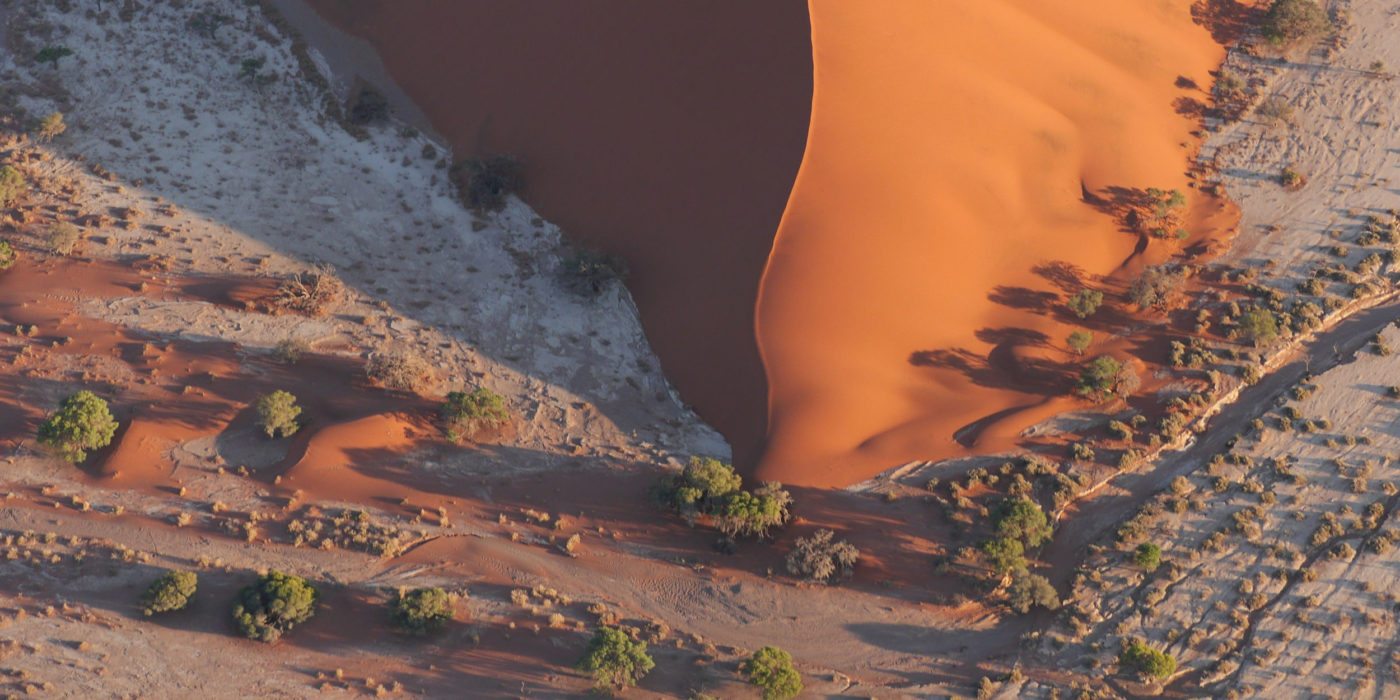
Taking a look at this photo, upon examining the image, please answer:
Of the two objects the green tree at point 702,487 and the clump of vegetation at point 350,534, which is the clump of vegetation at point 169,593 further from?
the green tree at point 702,487

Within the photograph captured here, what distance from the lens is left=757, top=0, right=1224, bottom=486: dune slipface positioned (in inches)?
1042

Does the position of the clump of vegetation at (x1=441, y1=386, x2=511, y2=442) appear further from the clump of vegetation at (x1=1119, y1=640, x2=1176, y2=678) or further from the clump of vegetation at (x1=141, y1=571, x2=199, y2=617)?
the clump of vegetation at (x1=1119, y1=640, x2=1176, y2=678)

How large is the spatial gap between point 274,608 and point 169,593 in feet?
7.99

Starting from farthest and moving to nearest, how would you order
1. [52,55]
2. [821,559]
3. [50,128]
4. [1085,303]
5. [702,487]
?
[52,55], [50,128], [1085,303], [702,487], [821,559]

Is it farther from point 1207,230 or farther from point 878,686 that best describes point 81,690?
point 1207,230

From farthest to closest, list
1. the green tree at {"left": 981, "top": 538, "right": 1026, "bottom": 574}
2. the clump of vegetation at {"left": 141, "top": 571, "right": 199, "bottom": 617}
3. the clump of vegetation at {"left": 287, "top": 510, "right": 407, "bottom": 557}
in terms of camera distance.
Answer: the clump of vegetation at {"left": 287, "top": 510, "right": 407, "bottom": 557} < the clump of vegetation at {"left": 141, "top": 571, "right": 199, "bottom": 617} < the green tree at {"left": 981, "top": 538, "right": 1026, "bottom": 574}

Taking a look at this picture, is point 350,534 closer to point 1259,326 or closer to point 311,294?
point 311,294

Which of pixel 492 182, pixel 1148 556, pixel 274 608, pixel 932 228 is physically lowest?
pixel 274 608

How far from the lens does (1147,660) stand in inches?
875

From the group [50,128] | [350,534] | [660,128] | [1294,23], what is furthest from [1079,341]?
[50,128]

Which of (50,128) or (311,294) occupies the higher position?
(50,128)

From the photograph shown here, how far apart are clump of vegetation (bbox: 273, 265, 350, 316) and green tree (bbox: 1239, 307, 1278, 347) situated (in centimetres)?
2355

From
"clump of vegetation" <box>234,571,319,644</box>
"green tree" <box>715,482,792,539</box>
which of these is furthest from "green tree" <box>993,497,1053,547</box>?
"clump of vegetation" <box>234,571,319,644</box>

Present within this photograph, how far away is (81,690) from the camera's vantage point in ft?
75.2
